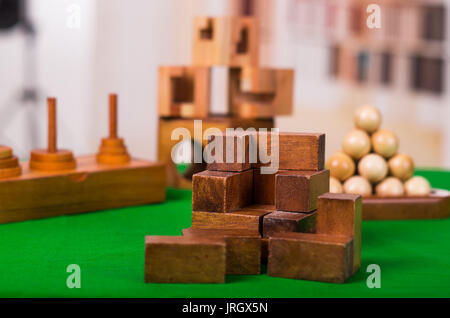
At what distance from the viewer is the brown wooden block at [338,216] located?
129cm

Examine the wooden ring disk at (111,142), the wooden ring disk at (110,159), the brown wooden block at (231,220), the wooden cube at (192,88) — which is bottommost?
the brown wooden block at (231,220)

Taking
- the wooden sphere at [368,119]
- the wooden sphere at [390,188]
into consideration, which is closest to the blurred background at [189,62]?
the wooden sphere at [368,119]

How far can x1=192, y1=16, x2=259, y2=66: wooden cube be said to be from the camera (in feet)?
7.82

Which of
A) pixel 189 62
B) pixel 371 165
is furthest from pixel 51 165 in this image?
pixel 189 62

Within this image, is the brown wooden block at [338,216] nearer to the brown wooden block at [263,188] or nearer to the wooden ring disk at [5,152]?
the brown wooden block at [263,188]

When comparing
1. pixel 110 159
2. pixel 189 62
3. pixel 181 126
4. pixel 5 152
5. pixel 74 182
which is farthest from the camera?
pixel 189 62

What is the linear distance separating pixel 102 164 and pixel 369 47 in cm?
307

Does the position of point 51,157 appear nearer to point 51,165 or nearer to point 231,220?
point 51,165

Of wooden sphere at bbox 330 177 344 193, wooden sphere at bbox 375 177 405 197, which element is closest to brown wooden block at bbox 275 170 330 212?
wooden sphere at bbox 330 177 344 193

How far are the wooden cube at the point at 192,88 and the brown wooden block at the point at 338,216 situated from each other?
1.09 metres

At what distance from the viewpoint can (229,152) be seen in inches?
56.4

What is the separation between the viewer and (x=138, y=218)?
1839mm

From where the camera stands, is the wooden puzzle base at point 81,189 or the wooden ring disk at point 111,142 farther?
the wooden ring disk at point 111,142

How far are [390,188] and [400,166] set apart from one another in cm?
7
